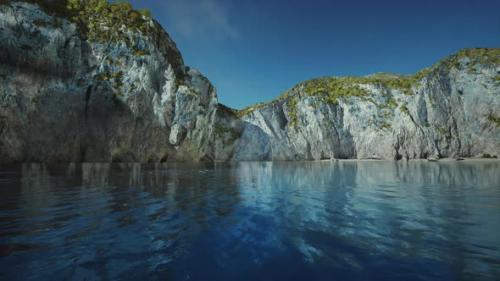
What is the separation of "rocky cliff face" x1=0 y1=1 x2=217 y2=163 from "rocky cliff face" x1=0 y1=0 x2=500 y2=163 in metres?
0.19

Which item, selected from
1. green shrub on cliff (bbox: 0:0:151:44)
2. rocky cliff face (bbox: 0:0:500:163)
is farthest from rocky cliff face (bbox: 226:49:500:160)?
green shrub on cliff (bbox: 0:0:151:44)

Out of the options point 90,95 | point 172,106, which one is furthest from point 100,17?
point 172,106

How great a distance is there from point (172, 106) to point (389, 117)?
84368mm

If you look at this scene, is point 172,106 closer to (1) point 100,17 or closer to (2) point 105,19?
(2) point 105,19

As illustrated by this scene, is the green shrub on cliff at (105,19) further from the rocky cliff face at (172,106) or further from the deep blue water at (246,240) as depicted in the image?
the deep blue water at (246,240)

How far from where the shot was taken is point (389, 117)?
108m

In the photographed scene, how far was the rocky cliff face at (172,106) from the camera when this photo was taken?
48438mm

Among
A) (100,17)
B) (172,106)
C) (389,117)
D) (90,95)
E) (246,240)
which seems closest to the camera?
(246,240)

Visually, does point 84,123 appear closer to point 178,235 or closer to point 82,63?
point 82,63

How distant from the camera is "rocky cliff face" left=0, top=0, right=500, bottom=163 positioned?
159 feet

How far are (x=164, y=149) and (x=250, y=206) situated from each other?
2236 inches

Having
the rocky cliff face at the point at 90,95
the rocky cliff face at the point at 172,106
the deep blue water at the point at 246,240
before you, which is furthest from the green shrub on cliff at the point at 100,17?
the deep blue water at the point at 246,240

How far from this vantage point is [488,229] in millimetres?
9383

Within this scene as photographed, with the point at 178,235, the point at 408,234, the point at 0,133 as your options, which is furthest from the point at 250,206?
the point at 0,133
